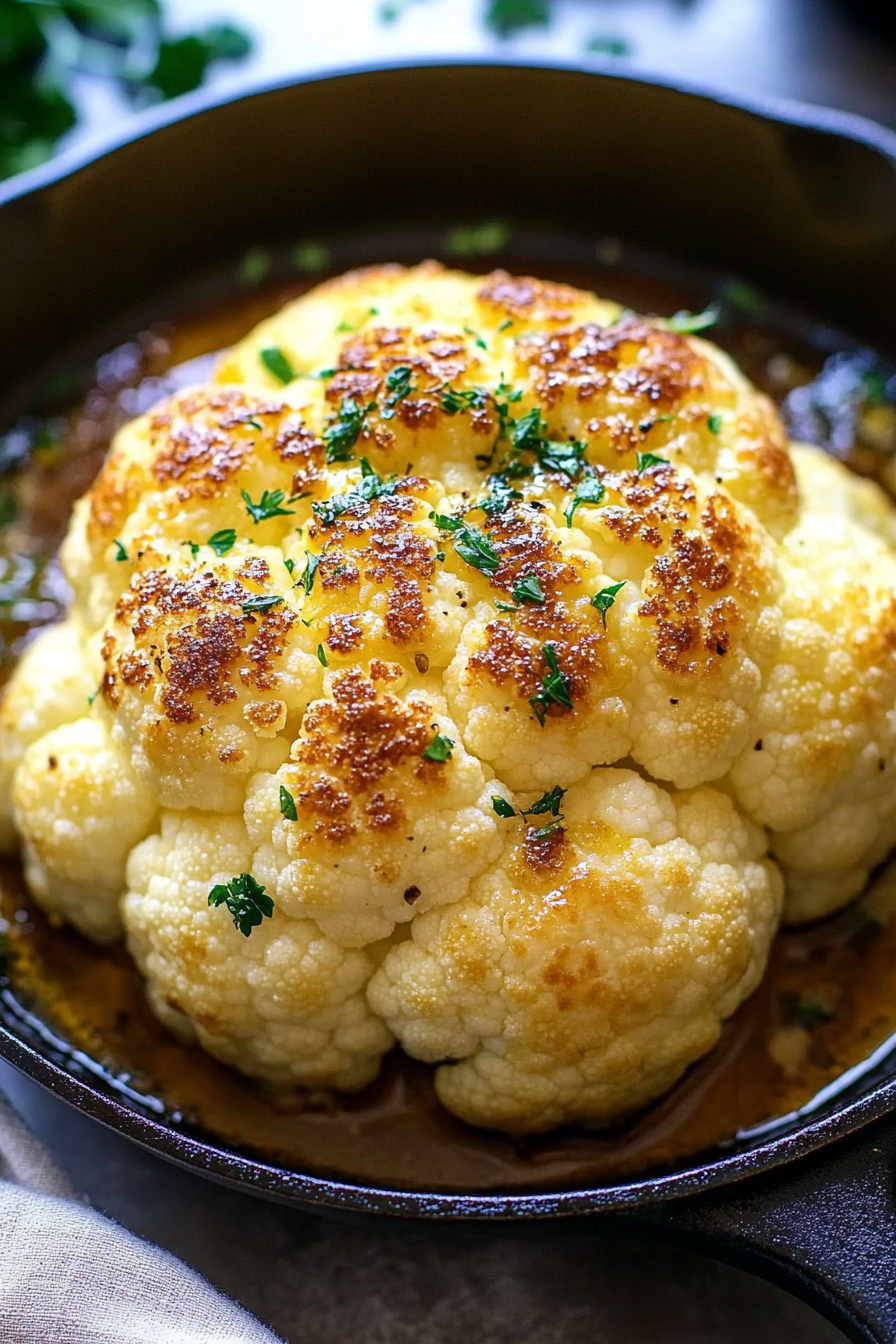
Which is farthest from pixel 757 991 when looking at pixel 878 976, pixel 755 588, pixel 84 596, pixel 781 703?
pixel 84 596

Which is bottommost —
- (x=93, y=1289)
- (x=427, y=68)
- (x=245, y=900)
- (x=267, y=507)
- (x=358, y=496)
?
(x=93, y=1289)

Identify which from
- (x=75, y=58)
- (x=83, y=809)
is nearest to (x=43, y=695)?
(x=83, y=809)

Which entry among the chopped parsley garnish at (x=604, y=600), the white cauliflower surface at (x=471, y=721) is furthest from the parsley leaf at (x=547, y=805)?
the chopped parsley garnish at (x=604, y=600)

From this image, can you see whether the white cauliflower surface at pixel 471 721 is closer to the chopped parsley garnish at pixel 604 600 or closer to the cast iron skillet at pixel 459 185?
the chopped parsley garnish at pixel 604 600

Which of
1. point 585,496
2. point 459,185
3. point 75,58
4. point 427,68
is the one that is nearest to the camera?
point 585,496

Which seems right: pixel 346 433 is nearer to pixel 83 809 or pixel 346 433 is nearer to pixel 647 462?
pixel 647 462

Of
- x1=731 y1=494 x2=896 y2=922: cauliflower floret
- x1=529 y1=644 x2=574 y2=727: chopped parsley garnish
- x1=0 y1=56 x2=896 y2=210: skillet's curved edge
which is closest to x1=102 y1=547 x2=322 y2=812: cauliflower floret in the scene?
x1=529 y1=644 x2=574 y2=727: chopped parsley garnish
